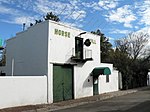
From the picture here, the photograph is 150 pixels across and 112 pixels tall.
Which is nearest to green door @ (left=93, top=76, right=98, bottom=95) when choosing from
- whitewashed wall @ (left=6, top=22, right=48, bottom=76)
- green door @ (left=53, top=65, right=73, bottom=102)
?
green door @ (left=53, top=65, right=73, bottom=102)

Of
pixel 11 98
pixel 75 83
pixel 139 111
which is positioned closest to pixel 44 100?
pixel 11 98

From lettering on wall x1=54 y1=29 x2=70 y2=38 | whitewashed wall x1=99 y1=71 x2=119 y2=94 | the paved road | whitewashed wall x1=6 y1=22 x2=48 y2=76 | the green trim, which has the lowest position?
the paved road

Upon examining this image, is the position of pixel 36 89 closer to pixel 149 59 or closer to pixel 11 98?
pixel 11 98

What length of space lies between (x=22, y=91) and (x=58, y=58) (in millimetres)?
5061

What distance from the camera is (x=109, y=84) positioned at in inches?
1208

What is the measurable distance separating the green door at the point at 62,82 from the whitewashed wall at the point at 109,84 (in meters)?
6.27

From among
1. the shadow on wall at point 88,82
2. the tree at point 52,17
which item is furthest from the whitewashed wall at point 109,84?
the tree at point 52,17

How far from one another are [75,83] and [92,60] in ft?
11.3

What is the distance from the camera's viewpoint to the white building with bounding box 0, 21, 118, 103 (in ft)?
67.9

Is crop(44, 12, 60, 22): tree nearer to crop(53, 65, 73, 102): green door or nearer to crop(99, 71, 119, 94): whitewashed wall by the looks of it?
A: crop(99, 71, 119, 94): whitewashed wall

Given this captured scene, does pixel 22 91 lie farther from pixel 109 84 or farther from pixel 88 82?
pixel 109 84

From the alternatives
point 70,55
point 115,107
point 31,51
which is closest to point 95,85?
point 70,55

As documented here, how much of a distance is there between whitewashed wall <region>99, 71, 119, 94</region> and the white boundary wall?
33.6ft

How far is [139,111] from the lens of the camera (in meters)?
14.6
